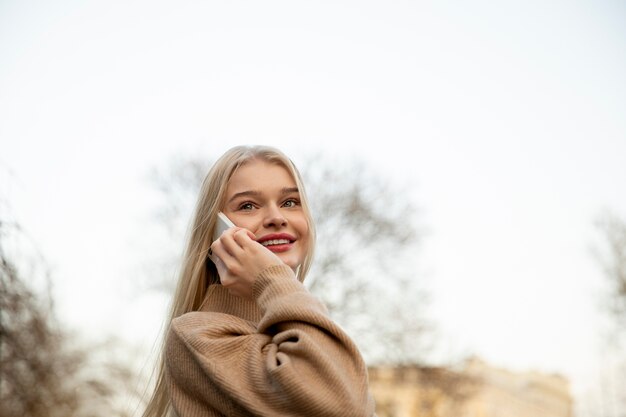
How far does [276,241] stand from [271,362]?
2.22 feet

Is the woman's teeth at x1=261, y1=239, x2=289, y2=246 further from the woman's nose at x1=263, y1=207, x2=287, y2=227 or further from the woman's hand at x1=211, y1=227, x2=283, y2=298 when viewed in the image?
the woman's hand at x1=211, y1=227, x2=283, y2=298

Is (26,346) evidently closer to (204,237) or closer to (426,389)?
(204,237)

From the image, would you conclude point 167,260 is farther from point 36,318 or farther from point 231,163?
point 231,163

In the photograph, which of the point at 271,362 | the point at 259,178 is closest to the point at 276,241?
the point at 259,178

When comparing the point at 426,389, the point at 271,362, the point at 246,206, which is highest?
the point at 426,389

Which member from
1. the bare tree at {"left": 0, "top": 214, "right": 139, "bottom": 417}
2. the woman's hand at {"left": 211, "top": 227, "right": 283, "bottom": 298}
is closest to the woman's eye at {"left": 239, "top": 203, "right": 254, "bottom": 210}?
the woman's hand at {"left": 211, "top": 227, "right": 283, "bottom": 298}

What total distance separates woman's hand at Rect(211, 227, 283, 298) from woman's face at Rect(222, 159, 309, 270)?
20cm

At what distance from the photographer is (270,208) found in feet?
8.71

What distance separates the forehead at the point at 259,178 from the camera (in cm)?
269

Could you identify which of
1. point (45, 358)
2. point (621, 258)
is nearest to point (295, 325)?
point (45, 358)

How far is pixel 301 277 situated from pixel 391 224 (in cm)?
1672

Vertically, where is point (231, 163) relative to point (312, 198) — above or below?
below

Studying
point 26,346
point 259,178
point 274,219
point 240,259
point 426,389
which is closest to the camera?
point 240,259

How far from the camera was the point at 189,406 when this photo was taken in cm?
225
